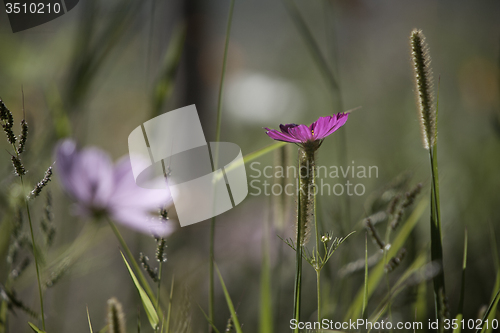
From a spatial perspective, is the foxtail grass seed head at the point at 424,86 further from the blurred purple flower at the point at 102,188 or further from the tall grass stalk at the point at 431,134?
the blurred purple flower at the point at 102,188

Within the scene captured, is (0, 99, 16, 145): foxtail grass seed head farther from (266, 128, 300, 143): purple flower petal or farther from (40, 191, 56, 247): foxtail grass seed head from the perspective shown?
(266, 128, 300, 143): purple flower petal

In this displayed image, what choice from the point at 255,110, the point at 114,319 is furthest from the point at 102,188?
the point at 255,110

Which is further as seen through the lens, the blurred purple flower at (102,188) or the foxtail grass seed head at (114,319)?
the blurred purple flower at (102,188)

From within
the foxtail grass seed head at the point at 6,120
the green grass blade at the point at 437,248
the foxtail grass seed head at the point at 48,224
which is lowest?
the green grass blade at the point at 437,248

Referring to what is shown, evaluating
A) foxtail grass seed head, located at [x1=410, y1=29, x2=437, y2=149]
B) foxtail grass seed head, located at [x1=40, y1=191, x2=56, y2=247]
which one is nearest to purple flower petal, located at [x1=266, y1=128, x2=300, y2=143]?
foxtail grass seed head, located at [x1=410, y1=29, x2=437, y2=149]

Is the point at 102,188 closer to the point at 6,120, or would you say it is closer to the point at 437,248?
the point at 6,120

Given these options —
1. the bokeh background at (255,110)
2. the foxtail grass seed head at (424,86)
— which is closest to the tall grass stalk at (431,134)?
the foxtail grass seed head at (424,86)
